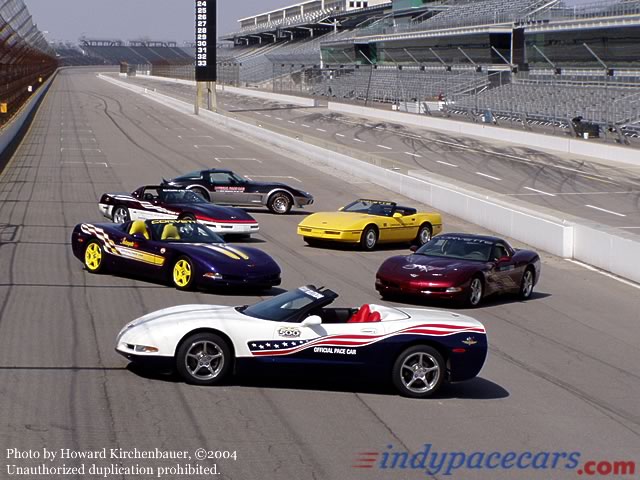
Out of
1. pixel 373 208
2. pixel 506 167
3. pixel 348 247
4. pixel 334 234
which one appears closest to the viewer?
pixel 334 234

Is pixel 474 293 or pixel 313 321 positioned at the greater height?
pixel 313 321

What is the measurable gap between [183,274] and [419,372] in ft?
19.9

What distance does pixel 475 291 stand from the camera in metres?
14.7

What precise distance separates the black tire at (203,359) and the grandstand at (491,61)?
40.0 metres

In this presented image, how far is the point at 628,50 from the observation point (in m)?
59.2

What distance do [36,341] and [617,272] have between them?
1175cm

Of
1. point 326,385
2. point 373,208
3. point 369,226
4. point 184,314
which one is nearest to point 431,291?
point 326,385

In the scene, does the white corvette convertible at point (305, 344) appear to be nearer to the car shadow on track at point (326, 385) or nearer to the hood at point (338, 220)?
the car shadow on track at point (326, 385)

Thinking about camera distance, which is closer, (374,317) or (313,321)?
(313,321)

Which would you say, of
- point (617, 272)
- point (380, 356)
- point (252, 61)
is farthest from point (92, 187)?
point (252, 61)

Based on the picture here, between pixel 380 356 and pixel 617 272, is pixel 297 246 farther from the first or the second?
pixel 380 356

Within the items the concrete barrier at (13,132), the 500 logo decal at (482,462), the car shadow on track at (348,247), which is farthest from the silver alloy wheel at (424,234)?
the concrete barrier at (13,132)

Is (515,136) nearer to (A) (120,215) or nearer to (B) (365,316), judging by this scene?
(A) (120,215)

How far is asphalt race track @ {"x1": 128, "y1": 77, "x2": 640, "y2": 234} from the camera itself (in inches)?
1179
